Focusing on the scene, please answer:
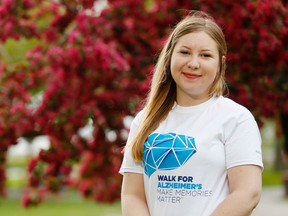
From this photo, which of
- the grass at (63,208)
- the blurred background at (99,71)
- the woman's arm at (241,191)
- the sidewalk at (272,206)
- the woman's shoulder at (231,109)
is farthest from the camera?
the grass at (63,208)

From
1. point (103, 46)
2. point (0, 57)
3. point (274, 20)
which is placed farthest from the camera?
point (0, 57)

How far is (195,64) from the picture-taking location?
2.99m

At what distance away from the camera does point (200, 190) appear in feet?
9.39

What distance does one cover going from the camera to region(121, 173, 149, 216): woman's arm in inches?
118

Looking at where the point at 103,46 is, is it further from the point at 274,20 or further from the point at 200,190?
the point at 200,190

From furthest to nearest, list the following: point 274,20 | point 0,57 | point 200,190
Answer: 1. point 0,57
2. point 274,20
3. point 200,190

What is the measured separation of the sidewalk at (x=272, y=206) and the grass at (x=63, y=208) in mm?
3571

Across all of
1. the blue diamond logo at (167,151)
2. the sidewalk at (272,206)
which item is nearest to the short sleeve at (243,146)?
the blue diamond logo at (167,151)

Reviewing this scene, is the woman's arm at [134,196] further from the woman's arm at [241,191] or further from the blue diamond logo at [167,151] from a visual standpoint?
the woman's arm at [241,191]

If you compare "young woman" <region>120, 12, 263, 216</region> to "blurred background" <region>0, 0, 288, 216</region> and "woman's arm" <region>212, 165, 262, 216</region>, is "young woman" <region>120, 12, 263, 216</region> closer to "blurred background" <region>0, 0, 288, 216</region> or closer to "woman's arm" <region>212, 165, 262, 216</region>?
"woman's arm" <region>212, 165, 262, 216</region>

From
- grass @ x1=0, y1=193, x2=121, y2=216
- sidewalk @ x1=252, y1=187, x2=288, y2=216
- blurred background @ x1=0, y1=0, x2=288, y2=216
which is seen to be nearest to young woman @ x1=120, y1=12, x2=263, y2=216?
blurred background @ x1=0, y1=0, x2=288, y2=216

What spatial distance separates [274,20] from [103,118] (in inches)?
76.1

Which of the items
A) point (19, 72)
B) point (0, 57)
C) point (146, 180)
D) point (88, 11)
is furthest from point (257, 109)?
point (0, 57)

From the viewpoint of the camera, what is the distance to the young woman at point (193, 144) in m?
2.85
